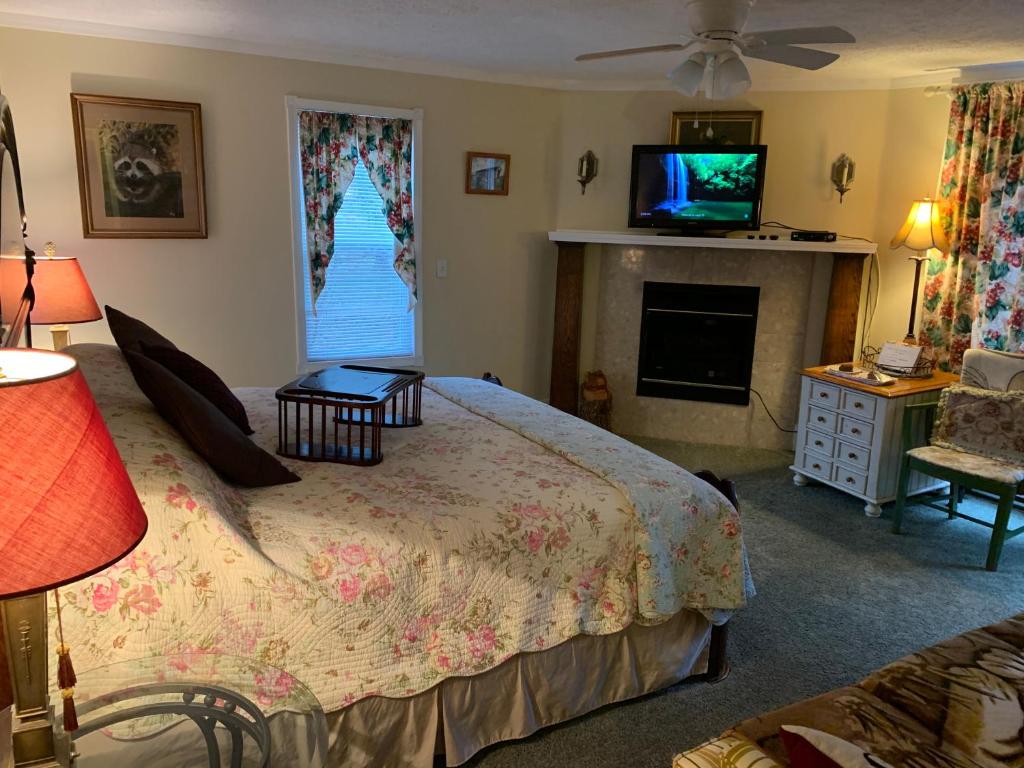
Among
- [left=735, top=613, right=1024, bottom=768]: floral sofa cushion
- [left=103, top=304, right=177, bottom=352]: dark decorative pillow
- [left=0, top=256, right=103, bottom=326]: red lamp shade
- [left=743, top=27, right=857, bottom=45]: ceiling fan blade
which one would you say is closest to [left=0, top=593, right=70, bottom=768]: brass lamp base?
[left=735, top=613, right=1024, bottom=768]: floral sofa cushion

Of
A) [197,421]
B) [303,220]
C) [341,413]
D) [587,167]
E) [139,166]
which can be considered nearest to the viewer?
[197,421]

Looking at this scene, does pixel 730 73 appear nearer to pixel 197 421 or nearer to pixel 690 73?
pixel 690 73

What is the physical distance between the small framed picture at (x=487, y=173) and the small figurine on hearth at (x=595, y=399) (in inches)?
54.9

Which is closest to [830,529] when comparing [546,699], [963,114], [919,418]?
[919,418]

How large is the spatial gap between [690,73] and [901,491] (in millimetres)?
2241

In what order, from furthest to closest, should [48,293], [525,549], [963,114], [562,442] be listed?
[963,114] < [48,293] < [562,442] < [525,549]

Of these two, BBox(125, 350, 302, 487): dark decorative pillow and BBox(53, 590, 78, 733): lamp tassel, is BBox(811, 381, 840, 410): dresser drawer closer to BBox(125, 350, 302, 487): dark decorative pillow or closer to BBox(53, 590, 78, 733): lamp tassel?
BBox(125, 350, 302, 487): dark decorative pillow

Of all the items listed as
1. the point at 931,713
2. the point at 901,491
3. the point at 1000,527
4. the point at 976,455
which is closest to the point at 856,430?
the point at 901,491

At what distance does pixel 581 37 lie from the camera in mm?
3613

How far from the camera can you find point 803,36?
264 centimetres

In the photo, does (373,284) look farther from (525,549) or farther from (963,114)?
(963,114)

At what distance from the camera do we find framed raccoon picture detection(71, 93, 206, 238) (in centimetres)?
370

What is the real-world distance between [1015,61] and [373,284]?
3.73m

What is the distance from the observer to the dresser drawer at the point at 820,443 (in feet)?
13.3
